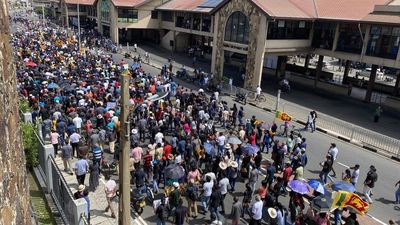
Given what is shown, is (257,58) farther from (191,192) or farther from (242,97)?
(191,192)

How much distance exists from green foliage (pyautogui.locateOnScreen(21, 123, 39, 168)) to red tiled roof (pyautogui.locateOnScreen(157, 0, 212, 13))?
3072 centimetres

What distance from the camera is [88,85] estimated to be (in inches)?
998

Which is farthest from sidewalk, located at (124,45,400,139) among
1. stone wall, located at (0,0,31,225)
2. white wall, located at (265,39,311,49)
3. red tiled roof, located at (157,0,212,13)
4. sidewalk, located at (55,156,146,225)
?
stone wall, located at (0,0,31,225)

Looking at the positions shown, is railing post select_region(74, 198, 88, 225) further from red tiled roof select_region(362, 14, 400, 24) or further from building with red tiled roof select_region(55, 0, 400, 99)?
red tiled roof select_region(362, 14, 400, 24)

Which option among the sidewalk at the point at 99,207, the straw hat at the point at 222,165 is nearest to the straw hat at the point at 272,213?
the straw hat at the point at 222,165

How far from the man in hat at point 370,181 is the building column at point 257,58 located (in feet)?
60.4

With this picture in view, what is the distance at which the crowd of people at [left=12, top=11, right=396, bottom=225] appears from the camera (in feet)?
38.7

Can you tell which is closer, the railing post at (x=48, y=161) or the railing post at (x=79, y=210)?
the railing post at (x=79, y=210)

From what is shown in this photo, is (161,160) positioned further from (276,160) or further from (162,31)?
(162,31)

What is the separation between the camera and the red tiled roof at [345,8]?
29.9m

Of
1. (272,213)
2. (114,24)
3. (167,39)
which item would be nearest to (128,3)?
(114,24)

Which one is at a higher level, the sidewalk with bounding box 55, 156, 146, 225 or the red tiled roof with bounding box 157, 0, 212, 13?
the red tiled roof with bounding box 157, 0, 212, 13

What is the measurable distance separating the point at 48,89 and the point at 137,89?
Result: 19.1 ft

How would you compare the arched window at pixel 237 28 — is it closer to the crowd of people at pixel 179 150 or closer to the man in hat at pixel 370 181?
the crowd of people at pixel 179 150
